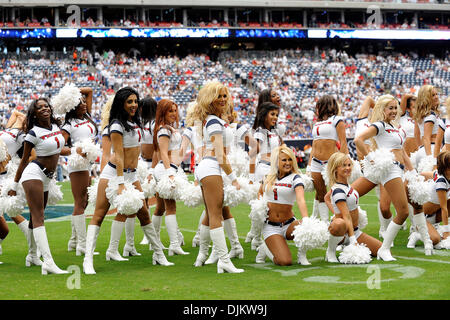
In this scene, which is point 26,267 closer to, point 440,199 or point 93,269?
point 93,269

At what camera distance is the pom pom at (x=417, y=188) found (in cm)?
707

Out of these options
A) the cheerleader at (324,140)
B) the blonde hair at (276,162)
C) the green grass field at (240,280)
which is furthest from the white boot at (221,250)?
the cheerleader at (324,140)

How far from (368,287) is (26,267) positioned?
3.67 meters

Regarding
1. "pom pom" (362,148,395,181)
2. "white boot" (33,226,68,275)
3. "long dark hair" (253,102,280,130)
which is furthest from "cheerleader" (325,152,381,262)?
"white boot" (33,226,68,275)

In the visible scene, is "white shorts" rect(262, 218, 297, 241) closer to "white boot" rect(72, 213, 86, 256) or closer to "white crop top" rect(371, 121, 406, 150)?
"white crop top" rect(371, 121, 406, 150)

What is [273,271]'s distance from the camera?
20.4 feet

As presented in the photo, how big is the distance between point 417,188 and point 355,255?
1228 mm

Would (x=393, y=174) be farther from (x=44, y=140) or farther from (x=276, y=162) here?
(x=44, y=140)

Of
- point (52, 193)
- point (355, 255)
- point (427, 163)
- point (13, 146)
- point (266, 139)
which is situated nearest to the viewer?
point (355, 255)

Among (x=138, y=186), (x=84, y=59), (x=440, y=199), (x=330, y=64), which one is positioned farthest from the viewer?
(x=330, y=64)

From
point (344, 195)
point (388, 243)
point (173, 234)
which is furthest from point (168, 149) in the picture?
point (388, 243)

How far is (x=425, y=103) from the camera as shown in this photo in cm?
830

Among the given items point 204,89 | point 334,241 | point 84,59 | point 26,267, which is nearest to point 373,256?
point 334,241

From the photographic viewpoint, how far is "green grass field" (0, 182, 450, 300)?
16.5ft
